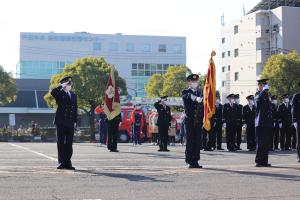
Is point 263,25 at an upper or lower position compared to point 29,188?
upper

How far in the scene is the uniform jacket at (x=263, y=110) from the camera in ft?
44.7

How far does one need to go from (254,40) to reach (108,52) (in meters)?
35.2

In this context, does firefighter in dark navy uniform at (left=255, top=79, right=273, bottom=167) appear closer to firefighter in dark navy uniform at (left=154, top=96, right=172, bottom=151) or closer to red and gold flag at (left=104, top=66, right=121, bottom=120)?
firefighter in dark navy uniform at (left=154, top=96, right=172, bottom=151)

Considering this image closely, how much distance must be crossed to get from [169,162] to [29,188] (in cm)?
575

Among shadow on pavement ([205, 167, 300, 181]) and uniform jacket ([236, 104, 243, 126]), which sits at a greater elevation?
uniform jacket ([236, 104, 243, 126])

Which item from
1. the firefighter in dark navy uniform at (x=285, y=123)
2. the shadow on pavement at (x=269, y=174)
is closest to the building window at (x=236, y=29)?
the firefighter in dark navy uniform at (x=285, y=123)

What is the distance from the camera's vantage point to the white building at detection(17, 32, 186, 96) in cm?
9344

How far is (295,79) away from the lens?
166ft

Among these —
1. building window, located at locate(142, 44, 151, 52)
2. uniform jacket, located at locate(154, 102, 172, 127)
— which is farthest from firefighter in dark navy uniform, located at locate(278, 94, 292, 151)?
building window, located at locate(142, 44, 151, 52)

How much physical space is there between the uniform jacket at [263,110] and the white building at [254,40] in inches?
2036

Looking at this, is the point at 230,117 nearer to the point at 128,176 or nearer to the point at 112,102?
the point at 112,102

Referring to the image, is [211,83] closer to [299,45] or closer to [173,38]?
[299,45]

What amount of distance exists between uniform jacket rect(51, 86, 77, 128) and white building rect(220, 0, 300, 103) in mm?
53875

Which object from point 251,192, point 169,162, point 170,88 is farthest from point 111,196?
point 170,88
